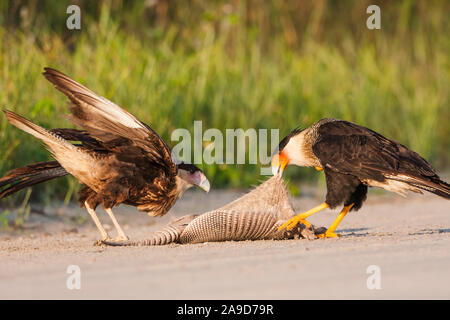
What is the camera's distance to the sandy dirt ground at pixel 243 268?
361 centimetres

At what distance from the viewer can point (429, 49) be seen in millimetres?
13555

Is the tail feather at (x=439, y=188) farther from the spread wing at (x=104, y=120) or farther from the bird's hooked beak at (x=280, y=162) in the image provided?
the spread wing at (x=104, y=120)

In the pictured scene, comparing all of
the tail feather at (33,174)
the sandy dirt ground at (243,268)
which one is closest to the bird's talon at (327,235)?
the sandy dirt ground at (243,268)

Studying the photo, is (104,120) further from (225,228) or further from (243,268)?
(243,268)

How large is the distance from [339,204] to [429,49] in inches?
343

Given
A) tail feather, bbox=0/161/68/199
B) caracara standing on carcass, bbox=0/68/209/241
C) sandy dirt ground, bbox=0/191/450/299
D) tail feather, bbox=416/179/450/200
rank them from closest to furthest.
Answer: sandy dirt ground, bbox=0/191/450/299 < tail feather, bbox=416/179/450/200 < caracara standing on carcass, bbox=0/68/209/241 < tail feather, bbox=0/161/68/199

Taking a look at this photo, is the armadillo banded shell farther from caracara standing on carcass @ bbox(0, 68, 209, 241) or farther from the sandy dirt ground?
caracara standing on carcass @ bbox(0, 68, 209, 241)

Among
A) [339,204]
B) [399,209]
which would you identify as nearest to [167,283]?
[339,204]

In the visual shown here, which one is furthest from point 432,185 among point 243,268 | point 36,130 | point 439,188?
point 36,130

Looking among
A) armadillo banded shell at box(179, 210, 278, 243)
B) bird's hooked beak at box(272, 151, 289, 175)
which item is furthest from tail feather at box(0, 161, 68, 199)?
bird's hooked beak at box(272, 151, 289, 175)

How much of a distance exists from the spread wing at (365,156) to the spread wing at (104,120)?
118 cm

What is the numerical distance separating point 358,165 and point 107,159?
1.84m

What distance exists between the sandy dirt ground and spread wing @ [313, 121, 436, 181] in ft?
1.51

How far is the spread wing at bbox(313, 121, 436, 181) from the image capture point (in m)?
5.40
